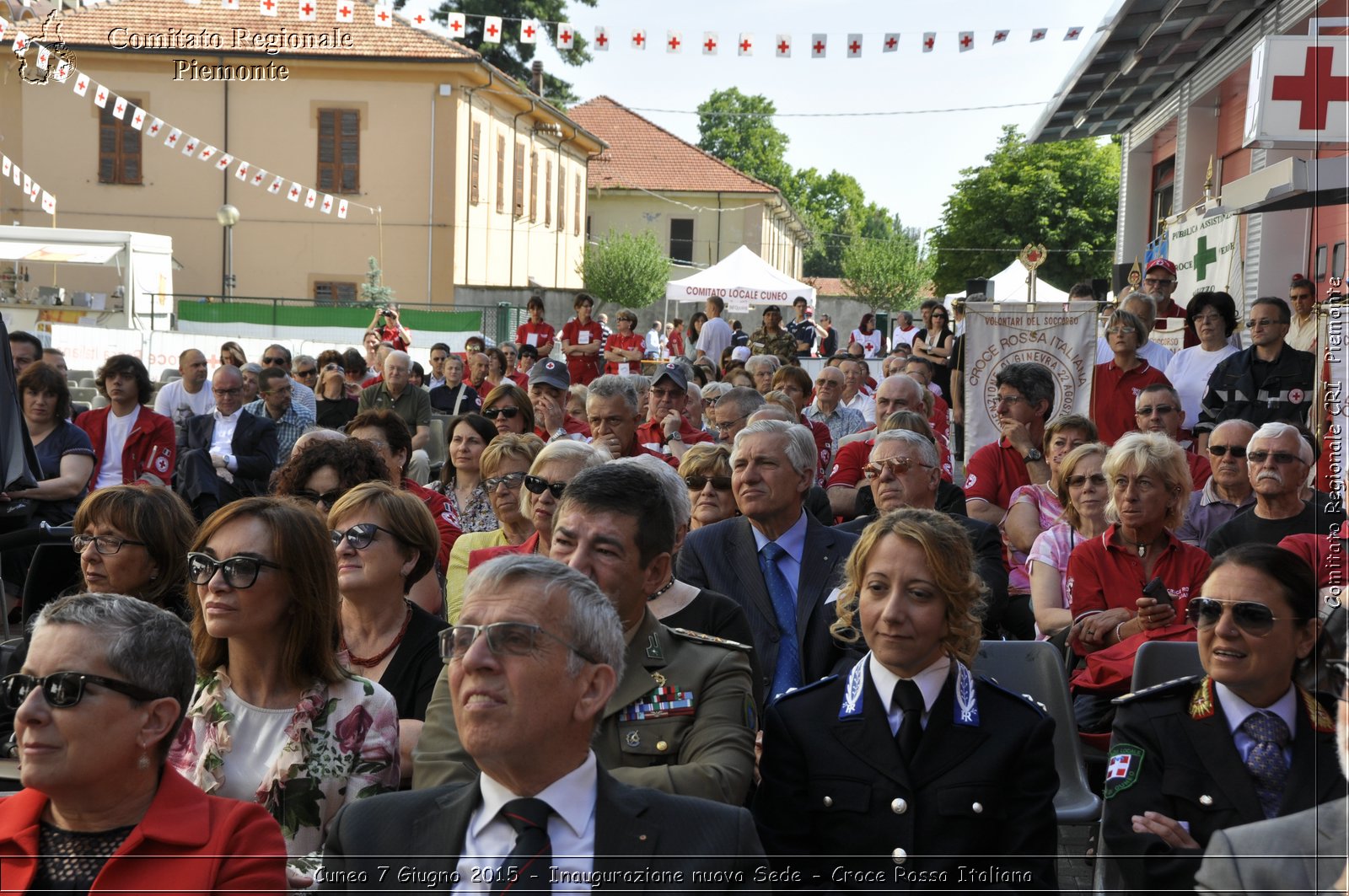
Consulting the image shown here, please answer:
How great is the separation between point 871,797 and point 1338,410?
1.51m

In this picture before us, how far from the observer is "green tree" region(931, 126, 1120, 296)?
41000 mm

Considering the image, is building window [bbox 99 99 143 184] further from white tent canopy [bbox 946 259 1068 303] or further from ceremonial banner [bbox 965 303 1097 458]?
ceremonial banner [bbox 965 303 1097 458]

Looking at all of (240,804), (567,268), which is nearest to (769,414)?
(240,804)

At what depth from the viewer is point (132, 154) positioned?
99.4 ft

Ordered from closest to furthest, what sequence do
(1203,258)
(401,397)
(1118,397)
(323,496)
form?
(323,496), (1118,397), (401,397), (1203,258)

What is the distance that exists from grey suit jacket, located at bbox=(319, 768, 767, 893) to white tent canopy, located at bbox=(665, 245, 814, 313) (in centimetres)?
2223

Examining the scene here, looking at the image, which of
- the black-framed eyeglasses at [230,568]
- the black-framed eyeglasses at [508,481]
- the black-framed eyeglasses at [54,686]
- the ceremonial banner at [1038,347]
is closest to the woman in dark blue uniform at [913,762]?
the black-framed eyeglasses at [230,568]

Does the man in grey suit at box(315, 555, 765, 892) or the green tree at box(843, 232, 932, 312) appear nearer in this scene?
the man in grey suit at box(315, 555, 765, 892)

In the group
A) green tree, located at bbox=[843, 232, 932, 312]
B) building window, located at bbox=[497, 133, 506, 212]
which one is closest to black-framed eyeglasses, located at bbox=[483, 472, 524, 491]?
building window, located at bbox=[497, 133, 506, 212]

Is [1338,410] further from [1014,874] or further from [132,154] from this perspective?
[132,154]

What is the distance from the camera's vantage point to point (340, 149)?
99.8 ft

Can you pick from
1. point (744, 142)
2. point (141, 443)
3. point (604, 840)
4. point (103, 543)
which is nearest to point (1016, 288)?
point (141, 443)

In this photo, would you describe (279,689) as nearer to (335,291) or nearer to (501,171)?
(335,291)

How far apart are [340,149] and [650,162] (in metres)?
27.3
